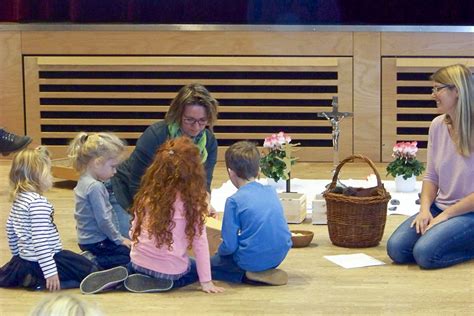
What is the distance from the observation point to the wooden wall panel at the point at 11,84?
7.45 m

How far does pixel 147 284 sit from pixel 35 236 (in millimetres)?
479

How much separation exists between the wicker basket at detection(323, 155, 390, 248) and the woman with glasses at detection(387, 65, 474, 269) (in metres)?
0.17

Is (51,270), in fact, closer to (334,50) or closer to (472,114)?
(472,114)

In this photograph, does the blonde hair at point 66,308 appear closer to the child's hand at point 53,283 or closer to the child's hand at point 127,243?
the child's hand at point 53,283

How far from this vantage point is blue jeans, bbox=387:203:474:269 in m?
4.22

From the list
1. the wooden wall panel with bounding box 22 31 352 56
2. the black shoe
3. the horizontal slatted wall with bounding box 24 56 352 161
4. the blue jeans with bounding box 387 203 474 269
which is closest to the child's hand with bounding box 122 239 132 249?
the blue jeans with bounding box 387 203 474 269

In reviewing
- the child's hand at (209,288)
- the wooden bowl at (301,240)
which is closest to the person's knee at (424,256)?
the wooden bowl at (301,240)

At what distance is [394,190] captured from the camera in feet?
19.4

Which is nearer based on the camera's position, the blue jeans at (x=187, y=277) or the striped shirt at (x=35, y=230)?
the striped shirt at (x=35, y=230)

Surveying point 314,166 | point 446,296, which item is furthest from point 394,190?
point 446,296

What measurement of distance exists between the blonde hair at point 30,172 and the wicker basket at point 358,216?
140cm

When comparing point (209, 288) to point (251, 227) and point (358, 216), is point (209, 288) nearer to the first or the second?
point (251, 227)

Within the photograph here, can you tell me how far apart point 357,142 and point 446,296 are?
11.7ft

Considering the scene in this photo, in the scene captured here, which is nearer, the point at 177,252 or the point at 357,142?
the point at 177,252
